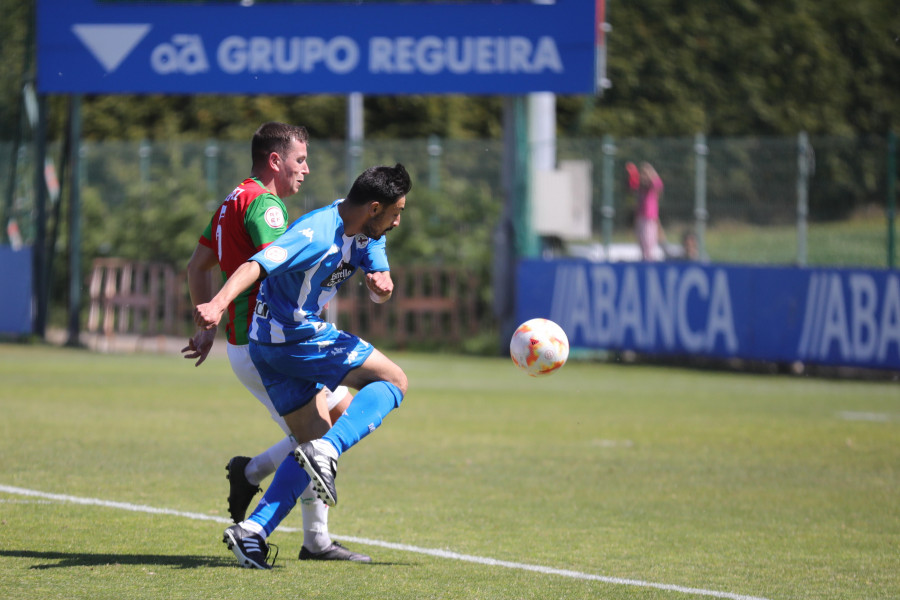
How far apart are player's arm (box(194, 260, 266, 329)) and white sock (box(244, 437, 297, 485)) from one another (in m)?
1.14

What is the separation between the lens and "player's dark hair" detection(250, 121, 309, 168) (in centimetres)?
691

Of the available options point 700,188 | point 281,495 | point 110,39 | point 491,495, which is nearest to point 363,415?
point 281,495

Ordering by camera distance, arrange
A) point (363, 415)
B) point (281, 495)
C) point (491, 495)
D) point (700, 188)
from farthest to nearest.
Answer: point (700, 188) < point (491, 495) < point (281, 495) < point (363, 415)

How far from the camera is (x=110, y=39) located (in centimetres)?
2078

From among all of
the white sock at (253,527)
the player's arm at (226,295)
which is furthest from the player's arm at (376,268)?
the white sock at (253,527)

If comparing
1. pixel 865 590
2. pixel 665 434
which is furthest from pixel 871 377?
pixel 865 590

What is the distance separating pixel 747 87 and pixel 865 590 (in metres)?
36.5

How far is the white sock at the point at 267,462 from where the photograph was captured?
6.86m

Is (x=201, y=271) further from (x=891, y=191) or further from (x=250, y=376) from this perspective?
(x=891, y=191)

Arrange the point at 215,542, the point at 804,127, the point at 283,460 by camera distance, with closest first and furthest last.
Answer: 1. the point at 283,460
2. the point at 215,542
3. the point at 804,127

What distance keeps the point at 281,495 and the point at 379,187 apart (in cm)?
157

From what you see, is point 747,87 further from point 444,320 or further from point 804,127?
point 444,320

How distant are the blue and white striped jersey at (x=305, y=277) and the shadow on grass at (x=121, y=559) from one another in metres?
1.17

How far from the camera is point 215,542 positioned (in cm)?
721
